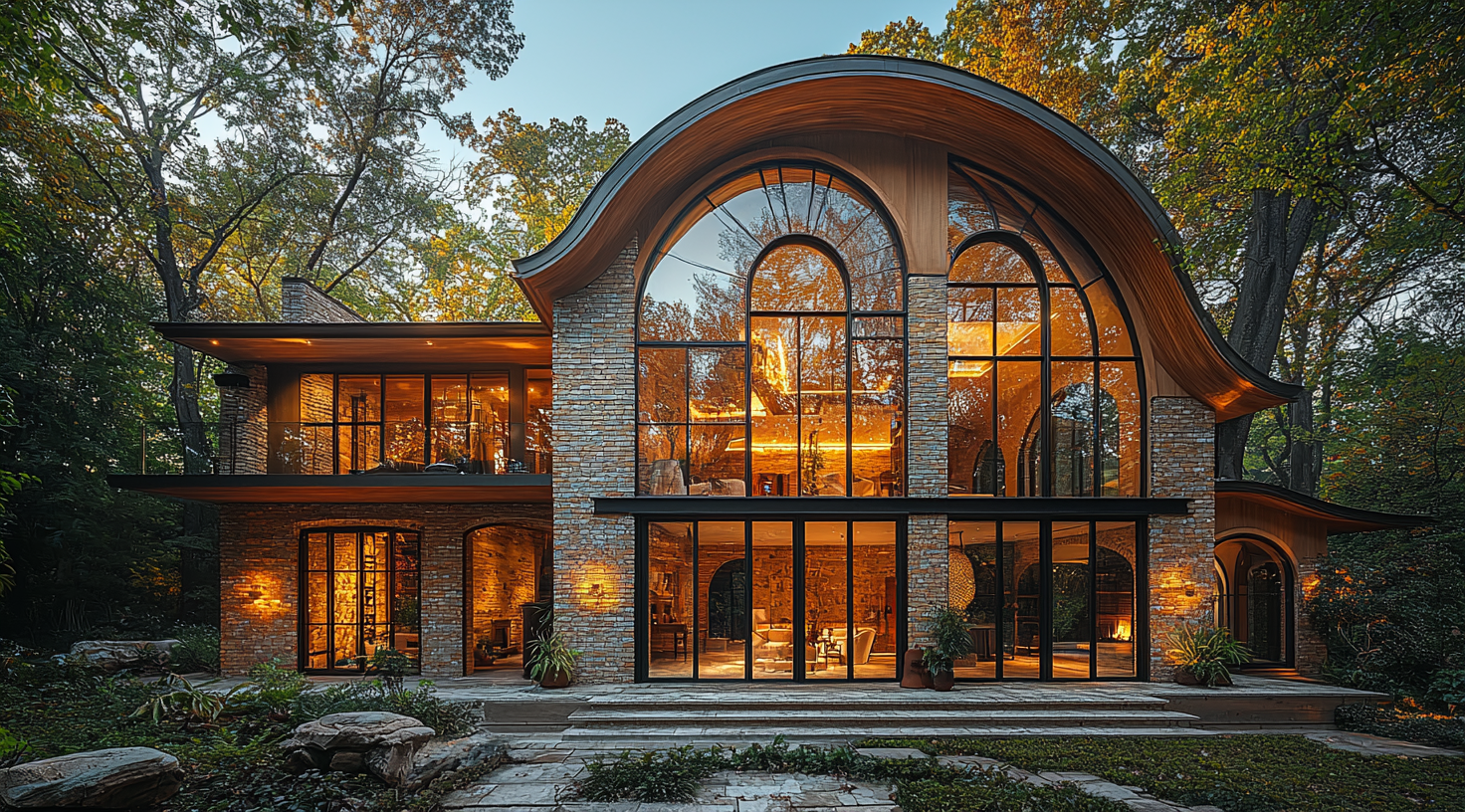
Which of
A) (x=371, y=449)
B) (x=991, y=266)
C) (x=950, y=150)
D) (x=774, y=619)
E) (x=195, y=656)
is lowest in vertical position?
(x=195, y=656)

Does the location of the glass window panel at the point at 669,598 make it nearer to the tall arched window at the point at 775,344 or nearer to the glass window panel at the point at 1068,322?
the tall arched window at the point at 775,344

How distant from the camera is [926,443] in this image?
10781 mm

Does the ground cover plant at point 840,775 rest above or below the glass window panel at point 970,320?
below

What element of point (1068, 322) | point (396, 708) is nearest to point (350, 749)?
point (396, 708)

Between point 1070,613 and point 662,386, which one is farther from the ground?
point 662,386

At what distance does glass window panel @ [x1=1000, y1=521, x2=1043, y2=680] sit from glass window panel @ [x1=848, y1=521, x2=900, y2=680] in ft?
5.65

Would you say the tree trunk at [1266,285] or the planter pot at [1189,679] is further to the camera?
the tree trunk at [1266,285]

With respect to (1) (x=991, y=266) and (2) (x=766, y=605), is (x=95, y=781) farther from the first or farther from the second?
(1) (x=991, y=266)

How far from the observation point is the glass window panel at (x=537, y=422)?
11.8 m

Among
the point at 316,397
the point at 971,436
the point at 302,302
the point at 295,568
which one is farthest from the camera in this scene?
the point at 316,397

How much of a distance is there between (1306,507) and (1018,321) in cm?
553

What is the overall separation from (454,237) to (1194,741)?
→ 21.8 m

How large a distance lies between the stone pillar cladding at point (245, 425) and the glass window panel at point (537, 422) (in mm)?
4260

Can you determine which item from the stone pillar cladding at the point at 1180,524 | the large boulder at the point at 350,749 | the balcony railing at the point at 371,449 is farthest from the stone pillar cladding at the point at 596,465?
the stone pillar cladding at the point at 1180,524
